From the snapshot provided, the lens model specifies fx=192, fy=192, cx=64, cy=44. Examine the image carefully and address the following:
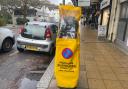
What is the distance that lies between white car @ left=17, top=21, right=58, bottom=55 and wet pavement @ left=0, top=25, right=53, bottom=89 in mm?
389

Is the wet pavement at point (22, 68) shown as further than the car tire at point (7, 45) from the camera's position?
No

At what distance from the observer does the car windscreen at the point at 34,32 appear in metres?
8.36

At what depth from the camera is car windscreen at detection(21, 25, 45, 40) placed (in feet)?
27.4

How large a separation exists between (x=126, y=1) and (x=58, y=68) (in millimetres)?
7337

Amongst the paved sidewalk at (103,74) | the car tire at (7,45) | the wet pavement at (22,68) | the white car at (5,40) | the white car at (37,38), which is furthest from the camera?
the car tire at (7,45)

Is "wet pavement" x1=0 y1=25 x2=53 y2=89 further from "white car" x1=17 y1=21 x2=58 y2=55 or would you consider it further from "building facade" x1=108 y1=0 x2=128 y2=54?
"building facade" x1=108 y1=0 x2=128 y2=54

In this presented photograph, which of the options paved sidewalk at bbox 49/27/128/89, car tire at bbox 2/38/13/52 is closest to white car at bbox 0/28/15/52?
car tire at bbox 2/38/13/52

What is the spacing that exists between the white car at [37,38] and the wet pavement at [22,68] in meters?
0.39

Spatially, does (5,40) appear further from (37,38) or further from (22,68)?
(22,68)

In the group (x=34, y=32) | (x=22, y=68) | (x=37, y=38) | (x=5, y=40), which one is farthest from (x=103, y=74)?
(x=5, y=40)

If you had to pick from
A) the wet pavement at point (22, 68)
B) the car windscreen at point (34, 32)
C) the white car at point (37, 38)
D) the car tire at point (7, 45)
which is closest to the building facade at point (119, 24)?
the white car at point (37, 38)

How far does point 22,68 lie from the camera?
6.56 metres

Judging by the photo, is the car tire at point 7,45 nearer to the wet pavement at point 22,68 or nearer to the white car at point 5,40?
the white car at point 5,40

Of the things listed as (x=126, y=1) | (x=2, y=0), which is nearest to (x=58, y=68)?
(x=126, y=1)
